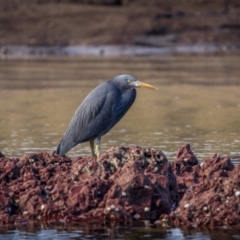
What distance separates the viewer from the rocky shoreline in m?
8.03

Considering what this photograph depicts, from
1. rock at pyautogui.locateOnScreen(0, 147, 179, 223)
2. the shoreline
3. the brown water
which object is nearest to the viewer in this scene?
rock at pyautogui.locateOnScreen(0, 147, 179, 223)

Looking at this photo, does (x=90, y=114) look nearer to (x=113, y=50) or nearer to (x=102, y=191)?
(x=102, y=191)

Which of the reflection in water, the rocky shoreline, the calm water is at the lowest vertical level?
the reflection in water

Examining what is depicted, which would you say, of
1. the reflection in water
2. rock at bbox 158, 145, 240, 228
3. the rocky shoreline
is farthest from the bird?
the reflection in water

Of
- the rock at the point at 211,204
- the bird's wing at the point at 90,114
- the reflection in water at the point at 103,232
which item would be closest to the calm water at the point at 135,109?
the reflection in water at the point at 103,232

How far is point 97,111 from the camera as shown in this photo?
10.3 metres

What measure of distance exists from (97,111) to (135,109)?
7670mm

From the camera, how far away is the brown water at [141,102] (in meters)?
13.2

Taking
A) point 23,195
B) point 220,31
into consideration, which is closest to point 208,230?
point 23,195

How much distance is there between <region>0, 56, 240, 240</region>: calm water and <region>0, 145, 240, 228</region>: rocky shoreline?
8.9 inches

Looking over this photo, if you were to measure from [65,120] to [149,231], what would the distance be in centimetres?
841

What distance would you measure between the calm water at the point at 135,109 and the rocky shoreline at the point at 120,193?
227 millimetres

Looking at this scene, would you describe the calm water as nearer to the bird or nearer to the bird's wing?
the bird

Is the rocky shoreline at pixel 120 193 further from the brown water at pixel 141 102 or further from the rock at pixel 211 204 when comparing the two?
the brown water at pixel 141 102
